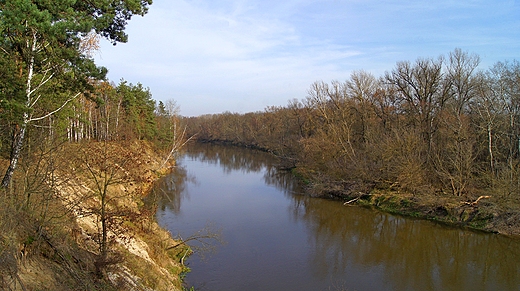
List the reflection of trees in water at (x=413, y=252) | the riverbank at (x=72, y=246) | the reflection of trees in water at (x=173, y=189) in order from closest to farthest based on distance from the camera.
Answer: the riverbank at (x=72, y=246), the reflection of trees in water at (x=413, y=252), the reflection of trees in water at (x=173, y=189)

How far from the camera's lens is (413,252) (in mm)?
15258

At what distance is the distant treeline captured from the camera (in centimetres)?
2042

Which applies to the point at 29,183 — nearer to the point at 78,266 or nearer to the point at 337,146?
the point at 78,266

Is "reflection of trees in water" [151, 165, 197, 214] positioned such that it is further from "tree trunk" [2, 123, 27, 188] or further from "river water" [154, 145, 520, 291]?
"tree trunk" [2, 123, 27, 188]

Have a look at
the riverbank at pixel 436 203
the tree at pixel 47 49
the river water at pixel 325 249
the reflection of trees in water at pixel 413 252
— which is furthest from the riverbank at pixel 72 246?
the riverbank at pixel 436 203

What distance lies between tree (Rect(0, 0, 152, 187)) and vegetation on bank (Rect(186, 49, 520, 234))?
1794 centimetres

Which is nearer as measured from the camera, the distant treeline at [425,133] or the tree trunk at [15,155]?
the tree trunk at [15,155]

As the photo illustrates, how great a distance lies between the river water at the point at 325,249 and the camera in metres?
12.3

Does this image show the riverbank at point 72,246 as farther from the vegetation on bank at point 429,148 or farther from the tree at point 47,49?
the vegetation on bank at point 429,148

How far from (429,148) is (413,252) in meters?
9.98

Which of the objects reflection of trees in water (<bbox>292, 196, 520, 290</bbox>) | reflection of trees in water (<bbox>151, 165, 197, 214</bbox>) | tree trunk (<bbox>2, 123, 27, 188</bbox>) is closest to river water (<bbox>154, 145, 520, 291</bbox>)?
reflection of trees in water (<bbox>292, 196, 520, 290</bbox>)

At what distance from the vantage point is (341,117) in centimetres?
3034

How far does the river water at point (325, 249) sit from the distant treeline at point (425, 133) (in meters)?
3.15

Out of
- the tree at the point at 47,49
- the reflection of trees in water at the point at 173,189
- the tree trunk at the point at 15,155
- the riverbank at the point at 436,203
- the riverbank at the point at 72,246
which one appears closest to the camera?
the riverbank at the point at 72,246
